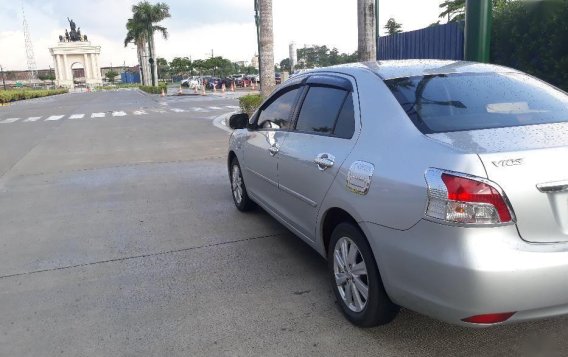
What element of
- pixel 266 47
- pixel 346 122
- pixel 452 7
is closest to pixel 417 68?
pixel 346 122

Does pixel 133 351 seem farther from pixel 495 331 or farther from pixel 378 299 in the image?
pixel 495 331

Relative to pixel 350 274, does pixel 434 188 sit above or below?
above

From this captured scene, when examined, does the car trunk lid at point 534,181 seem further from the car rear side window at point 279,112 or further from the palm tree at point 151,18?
the palm tree at point 151,18

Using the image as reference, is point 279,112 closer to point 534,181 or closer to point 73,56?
point 534,181

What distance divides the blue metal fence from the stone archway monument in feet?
A: 311

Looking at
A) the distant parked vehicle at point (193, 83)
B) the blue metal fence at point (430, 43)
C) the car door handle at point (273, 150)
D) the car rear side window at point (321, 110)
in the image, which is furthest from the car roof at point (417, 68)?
the distant parked vehicle at point (193, 83)

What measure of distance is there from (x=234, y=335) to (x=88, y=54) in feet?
363

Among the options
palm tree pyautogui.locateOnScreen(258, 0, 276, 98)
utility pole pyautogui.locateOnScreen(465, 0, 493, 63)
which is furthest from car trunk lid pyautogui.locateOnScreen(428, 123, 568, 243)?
palm tree pyautogui.locateOnScreen(258, 0, 276, 98)

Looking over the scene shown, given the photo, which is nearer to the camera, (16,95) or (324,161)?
(324,161)

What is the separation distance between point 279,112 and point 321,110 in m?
0.91

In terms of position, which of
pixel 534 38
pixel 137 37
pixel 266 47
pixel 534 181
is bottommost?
pixel 534 181

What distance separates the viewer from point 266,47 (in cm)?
1437

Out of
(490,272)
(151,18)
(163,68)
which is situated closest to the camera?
(490,272)

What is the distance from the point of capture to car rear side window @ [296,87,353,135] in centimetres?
348
